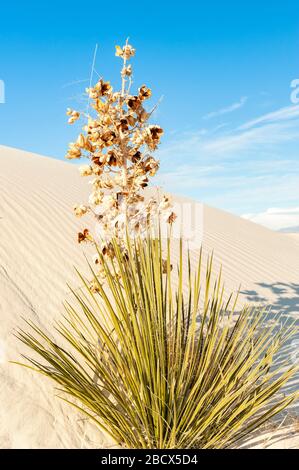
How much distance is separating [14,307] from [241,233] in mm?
7605

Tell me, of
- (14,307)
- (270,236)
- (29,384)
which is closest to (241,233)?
(270,236)

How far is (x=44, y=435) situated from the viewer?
250cm

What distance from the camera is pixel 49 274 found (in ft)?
15.2

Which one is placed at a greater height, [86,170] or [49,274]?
[86,170]

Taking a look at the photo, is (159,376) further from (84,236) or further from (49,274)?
(49,274)

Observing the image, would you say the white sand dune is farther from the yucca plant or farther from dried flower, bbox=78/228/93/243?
dried flower, bbox=78/228/93/243

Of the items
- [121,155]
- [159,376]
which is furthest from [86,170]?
[159,376]

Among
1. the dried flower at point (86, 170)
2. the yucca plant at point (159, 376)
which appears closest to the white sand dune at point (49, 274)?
the yucca plant at point (159, 376)

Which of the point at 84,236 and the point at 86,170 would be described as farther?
the point at 84,236

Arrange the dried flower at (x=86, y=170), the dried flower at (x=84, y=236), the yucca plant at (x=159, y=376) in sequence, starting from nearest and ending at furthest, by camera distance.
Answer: the yucca plant at (x=159, y=376), the dried flower at (x=86, y=170), the dried flower at (x=84, y=236)

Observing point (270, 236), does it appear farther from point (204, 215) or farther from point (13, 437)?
point (13, 437)

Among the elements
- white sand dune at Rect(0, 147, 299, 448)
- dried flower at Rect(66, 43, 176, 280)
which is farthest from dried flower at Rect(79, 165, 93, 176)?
white sand dune at Rect(0, 147, 299, 448)

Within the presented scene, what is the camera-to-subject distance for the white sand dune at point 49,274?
256cm

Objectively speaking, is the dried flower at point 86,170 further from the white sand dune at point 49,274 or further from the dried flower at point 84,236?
the white sand dune at point 49,274
